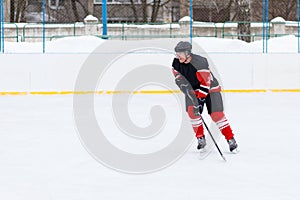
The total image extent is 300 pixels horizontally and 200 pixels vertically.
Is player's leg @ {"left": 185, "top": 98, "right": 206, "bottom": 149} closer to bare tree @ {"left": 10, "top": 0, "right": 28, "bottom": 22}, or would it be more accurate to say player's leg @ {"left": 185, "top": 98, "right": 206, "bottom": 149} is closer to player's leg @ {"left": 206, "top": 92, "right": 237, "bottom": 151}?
player's leg @ {"left": 206, "top": 92, "right": 237, "bottom": 151}

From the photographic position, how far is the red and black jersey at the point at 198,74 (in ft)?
20.9

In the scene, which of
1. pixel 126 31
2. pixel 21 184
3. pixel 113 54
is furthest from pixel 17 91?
pixel 126 31

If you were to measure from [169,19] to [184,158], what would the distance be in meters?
27.9

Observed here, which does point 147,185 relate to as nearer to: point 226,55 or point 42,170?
point 42,170

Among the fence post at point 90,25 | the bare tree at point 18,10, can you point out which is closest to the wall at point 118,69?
the fence post at point 90,25

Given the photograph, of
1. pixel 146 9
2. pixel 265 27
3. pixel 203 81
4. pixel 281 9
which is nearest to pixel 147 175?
pixel 203 81

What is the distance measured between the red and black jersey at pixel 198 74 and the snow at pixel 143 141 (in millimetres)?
629

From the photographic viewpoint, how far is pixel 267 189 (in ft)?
16.5

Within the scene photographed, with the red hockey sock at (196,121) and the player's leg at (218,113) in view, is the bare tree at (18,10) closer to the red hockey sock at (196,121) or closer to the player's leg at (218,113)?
the red hockey sock at (196,121)

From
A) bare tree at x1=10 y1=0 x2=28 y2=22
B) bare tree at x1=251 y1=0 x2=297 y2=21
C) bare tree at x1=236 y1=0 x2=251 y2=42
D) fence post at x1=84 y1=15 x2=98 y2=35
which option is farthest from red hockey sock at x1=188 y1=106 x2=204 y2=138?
bare tree at x1=251 y1=0 x2=297 y2=21

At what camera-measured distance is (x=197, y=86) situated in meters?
6.57

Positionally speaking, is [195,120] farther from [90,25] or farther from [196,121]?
[90,25]

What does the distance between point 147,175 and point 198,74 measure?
1.23m

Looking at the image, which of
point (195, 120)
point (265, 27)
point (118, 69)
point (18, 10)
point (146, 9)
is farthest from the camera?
point (146, 9)
